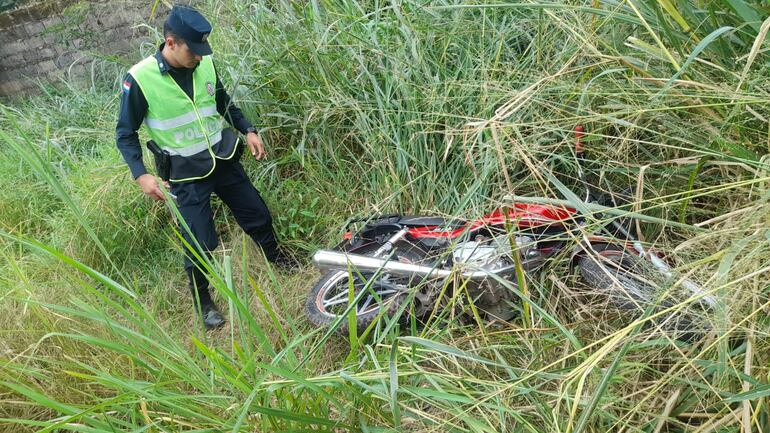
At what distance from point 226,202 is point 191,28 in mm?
1088

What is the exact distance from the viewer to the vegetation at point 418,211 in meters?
1.70

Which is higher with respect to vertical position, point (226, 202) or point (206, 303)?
A: point (226, 202)

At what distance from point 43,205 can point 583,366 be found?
183 inches

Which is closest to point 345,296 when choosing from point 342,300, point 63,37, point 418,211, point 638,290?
point 342,300

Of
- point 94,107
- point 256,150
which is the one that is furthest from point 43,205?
point 256,150

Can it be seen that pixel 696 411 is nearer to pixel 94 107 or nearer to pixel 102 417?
pixel 102 417

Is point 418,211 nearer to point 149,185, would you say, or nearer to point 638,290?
point 149,185

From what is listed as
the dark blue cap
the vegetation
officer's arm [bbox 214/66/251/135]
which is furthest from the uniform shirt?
the vegetation

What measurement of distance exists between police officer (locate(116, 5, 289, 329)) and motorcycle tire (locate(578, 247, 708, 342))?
2.03m

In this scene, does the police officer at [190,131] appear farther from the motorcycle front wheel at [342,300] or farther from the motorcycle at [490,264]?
the motorcycle at [490,264]

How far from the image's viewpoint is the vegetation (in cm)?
170

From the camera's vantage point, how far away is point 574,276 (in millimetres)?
2436

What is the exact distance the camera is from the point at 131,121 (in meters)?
3.35

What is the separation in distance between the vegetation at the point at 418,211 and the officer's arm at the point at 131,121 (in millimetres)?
493
